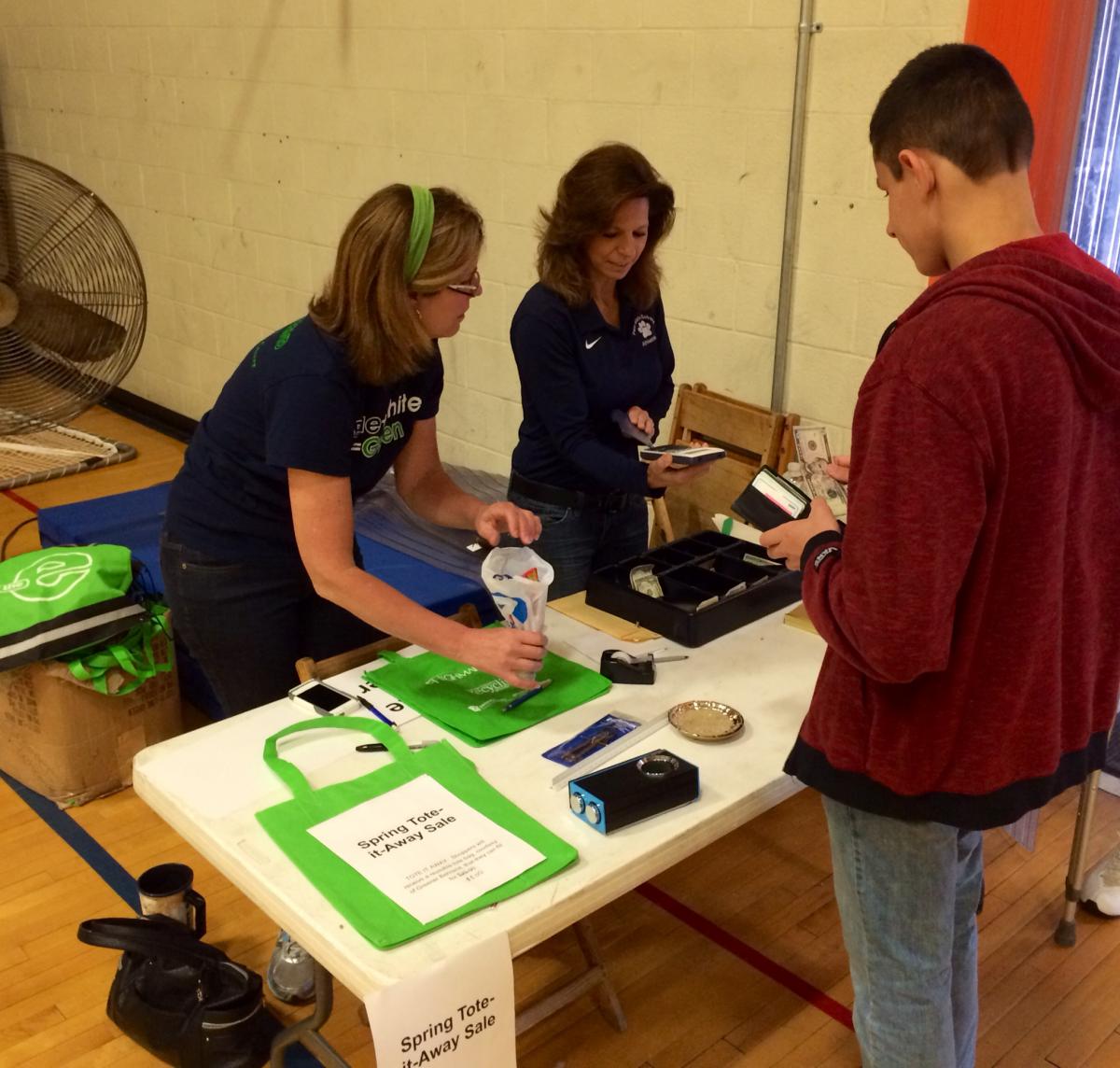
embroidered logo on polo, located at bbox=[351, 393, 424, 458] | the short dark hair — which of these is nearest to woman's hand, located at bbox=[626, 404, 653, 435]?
embroidered logo on polo, located at bbox=[351, 393, 424, 458]

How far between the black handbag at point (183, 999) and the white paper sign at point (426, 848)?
714 mm

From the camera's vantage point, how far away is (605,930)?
2.26 m

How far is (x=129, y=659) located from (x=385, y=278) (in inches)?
54.7

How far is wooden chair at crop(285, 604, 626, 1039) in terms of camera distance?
1597 mm

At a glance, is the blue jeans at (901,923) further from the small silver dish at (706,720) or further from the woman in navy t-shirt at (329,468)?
the woman in navy t-shirt at (329,468)

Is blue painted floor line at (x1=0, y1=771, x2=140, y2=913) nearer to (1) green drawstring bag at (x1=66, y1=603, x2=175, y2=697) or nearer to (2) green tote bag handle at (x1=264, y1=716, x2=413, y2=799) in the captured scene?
(1) green drawstring bag at (x1=66, y1=603, x2=175, y2=697)

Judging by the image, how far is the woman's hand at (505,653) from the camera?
5.09 ft

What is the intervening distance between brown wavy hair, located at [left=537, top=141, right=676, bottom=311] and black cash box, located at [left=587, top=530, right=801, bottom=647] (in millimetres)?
530

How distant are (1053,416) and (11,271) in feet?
11.9

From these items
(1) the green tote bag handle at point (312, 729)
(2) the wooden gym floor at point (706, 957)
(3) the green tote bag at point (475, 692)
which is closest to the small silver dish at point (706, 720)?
(3) the green tote bag at point (475, 692)

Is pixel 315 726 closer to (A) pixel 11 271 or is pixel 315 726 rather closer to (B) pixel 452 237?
(B) pixel 452 237

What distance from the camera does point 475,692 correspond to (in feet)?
5.45

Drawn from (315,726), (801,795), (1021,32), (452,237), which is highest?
(1021,32)

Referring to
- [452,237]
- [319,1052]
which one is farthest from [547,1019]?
[452,237]
